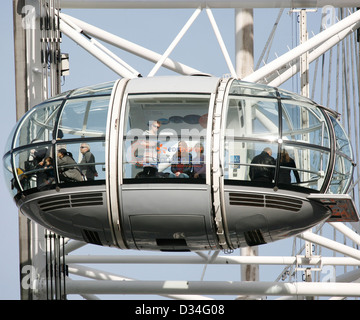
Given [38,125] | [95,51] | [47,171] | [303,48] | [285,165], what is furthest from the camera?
[303,48]

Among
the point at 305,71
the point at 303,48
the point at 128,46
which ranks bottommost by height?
the point at 305,71

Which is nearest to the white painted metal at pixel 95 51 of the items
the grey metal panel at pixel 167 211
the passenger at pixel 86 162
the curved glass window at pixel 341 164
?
the curved glass window at pixel 341 164

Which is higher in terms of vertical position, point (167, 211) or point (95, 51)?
point (95, 51)

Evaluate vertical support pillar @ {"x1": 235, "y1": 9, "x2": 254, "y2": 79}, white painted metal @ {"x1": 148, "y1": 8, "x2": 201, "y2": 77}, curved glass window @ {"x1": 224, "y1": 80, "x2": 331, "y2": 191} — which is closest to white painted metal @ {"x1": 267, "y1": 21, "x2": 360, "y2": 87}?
vertical support pillar @ {"x1": 235, "y1": 9, "x2": 254, "y2": 79}

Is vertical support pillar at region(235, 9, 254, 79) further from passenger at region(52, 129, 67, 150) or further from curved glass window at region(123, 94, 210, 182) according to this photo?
passenger at region(52, 129, 67, 150)

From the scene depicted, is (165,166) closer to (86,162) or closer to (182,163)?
(182,163)

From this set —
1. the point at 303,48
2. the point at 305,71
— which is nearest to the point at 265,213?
the point at 303,48

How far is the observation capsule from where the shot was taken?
24406mm

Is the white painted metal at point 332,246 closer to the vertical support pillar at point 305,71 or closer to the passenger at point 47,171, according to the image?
the vertical support pillar at point 305,71

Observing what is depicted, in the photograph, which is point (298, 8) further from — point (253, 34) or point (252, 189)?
point (252, 189)

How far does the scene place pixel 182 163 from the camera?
2430 cm

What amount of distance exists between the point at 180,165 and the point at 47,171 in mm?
2672
